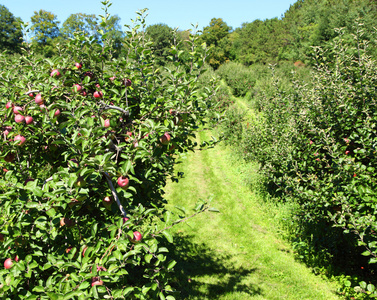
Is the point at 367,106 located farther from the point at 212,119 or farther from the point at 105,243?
the point at 105,243

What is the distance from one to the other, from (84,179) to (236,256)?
4230mm

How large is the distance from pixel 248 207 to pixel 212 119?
4.87m

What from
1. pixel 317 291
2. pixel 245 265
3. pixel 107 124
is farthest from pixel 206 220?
pixel 107 124

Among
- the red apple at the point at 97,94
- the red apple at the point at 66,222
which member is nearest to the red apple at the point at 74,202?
the red apple at the point at 66,222

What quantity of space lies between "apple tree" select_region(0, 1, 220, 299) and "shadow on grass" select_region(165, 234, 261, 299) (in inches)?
48.6

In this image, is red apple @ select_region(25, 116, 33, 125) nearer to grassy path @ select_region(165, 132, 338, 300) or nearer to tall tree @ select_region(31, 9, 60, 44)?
grassy path @ select_region(165, 132, 338, 300)

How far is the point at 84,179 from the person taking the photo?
1865 mm

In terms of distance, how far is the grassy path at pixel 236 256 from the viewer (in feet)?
13.6

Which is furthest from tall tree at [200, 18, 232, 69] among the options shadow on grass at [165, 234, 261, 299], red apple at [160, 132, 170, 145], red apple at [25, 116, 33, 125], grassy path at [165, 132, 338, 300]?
red apple at [25, 116, 33, 125]

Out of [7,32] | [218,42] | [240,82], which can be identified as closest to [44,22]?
[7,32]

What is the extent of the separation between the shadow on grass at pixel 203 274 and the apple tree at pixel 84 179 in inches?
48.6

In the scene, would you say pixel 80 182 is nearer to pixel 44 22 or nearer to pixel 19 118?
pixel 19 118

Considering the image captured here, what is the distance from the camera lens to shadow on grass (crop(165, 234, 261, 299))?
4.10m

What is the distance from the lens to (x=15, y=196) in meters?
2.11
